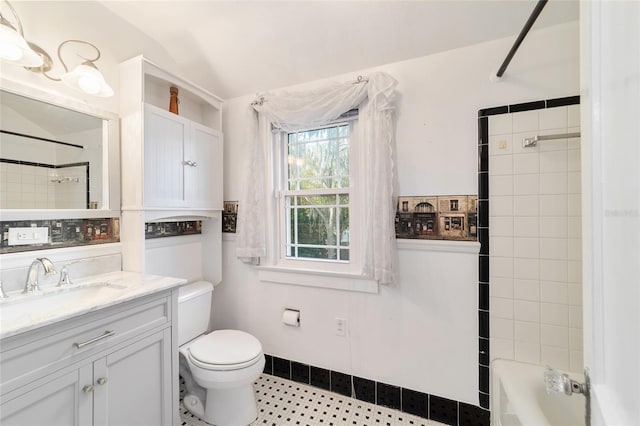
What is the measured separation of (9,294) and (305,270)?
4.72 ft

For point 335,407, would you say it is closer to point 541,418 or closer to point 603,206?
point 541,418

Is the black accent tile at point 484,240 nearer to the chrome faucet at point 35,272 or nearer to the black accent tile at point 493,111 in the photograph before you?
the black accent tile at point 493,111

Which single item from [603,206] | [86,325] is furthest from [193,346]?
[603,206]

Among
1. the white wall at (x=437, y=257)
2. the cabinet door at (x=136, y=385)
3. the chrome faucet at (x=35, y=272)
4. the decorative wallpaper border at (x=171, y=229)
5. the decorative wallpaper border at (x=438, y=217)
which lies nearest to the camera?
the cabinet door at (x=136, y=385)

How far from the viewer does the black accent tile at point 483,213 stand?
148cm

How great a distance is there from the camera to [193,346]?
157 centimetres

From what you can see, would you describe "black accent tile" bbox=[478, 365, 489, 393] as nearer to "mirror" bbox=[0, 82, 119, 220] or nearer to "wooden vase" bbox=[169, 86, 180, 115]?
"mirror" bbox=[0, 82, 119, 220]

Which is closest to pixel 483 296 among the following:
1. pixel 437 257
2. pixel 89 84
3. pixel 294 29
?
pixel 437 257

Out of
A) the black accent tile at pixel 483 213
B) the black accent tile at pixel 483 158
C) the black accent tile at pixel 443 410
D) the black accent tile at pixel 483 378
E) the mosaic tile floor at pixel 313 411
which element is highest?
the black accent tile at pixel 483 158

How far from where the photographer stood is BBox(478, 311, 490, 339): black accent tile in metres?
1.47

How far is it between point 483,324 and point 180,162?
2082 millimetres

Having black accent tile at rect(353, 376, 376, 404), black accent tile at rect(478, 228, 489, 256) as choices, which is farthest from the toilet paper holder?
black accent tile at rect(478, 228, 489, 256)

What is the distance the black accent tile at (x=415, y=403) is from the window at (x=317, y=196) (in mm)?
857

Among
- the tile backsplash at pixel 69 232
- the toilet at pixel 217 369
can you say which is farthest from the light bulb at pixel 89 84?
the toilet at pixel 217 369
